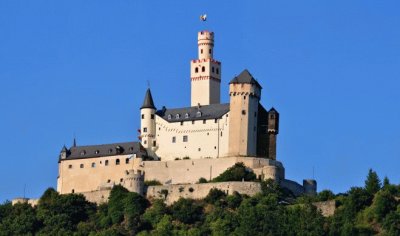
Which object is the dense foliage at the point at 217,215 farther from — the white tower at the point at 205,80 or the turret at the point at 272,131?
the white tower at the point at 205,80

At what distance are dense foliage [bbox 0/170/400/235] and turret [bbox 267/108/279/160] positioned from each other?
211 inches

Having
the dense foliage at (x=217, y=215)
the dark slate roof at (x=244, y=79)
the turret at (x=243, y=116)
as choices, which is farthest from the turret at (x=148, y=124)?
the dark slate roof at (x=244, y=79)

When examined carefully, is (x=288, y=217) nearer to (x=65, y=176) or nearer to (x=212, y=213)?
(x=212, y=213)

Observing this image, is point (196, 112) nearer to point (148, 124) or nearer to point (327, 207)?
point (148, 124)

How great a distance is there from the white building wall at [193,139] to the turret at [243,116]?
2.24ft

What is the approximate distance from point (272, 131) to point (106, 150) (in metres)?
13.6

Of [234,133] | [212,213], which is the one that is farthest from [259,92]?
[212,213]

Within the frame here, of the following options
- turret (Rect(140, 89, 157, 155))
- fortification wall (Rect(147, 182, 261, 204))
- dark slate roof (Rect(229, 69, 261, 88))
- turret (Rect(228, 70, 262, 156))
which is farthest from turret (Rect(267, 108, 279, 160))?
turret (Rect(140, 89, 157, 155))

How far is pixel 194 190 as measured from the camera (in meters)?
130

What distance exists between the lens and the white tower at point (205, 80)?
136 meters

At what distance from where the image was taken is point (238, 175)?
424 feet

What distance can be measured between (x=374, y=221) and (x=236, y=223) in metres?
9.95

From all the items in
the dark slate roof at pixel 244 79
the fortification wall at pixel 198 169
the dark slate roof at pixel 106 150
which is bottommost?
the fortification wall at pixel 198 169

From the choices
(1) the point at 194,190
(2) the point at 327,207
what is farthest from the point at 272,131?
(2) the point at 327,207
